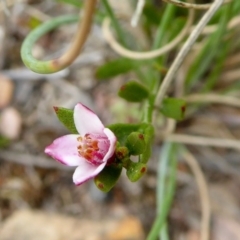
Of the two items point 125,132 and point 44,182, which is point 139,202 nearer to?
point 44,182

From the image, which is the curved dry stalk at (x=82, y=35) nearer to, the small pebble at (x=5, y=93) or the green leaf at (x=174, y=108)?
the green leaf at (x=174, y=108)

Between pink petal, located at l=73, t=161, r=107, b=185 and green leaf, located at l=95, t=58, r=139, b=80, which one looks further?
green leaf, located at l=95, t=58, r=139, b=80

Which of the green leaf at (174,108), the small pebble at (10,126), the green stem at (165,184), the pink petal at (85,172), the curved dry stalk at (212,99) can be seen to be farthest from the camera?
the small pebble at (10,126)

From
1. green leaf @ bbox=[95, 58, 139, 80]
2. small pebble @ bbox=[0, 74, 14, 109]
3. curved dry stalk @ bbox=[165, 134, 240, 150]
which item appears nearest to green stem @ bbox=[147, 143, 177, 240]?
curved dry stalk @ bbox=[165, 134, 240, 150]

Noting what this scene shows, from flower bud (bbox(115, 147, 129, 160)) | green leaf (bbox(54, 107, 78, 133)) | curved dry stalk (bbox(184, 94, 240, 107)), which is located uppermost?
green leaf (bbox(54, 107, 78, 133))

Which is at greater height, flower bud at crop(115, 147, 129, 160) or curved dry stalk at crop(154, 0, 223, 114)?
curved dry stalk at crop(154, 0, 223, 114)

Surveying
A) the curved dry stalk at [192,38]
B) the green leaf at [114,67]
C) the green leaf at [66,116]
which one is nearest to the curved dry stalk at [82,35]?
the green leaf at [66,116]

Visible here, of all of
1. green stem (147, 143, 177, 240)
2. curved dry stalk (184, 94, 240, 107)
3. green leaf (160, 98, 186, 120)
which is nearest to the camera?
green leaf (160, 98, 186, 120)

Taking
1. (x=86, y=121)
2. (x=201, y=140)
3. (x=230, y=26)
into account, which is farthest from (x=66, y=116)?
(x=201, y=140)

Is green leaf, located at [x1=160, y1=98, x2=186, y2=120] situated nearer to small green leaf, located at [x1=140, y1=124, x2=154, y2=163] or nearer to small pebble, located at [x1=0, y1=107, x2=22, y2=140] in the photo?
small green leaf, located at [x1=140, y1=124, x2=154, y2=163]
